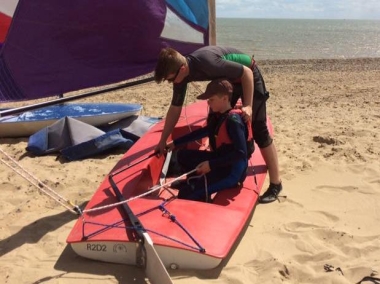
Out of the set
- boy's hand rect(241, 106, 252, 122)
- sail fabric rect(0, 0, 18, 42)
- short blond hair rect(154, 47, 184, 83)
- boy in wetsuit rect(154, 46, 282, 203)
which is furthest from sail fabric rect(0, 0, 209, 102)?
boy's hand rect(241, 106, 252, 122)

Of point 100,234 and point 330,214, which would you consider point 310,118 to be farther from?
point 100,234

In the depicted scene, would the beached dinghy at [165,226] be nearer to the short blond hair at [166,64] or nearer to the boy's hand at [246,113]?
the boy's hand at [246,113]

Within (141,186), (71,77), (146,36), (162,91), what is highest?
(146,36)

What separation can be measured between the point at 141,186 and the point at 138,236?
827 millimetres

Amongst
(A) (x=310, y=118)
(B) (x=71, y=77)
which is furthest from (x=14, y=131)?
(A) (x=310, y=118)

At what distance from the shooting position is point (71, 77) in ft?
10.7

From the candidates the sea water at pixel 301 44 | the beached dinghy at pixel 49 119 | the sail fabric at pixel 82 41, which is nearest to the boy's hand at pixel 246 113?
the sail fabric at pixel 82 41

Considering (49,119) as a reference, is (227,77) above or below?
above

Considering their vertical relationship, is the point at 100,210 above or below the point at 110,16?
below

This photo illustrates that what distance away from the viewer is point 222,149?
317 centimetres

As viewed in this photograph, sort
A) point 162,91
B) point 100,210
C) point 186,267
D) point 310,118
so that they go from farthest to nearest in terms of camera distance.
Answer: point 162,91 < point 310,118 < point 100,210 < point 186,267

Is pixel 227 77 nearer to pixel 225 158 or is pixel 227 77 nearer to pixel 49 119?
pixel 225 158

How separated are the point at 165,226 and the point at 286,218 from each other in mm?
1010

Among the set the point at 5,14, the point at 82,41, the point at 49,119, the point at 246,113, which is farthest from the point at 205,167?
the point at 49,119
